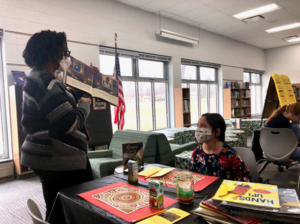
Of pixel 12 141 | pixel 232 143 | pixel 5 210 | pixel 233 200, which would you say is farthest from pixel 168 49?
pixel 233 200

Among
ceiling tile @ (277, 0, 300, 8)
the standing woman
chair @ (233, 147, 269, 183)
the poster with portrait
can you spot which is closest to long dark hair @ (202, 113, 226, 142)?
chair @ (233, 147, 269, 183)

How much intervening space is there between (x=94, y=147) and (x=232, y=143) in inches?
98.4

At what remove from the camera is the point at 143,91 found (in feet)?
20.0

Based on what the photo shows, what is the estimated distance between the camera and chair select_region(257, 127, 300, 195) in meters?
2.90

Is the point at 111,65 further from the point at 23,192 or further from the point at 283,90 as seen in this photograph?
the point at 283,90

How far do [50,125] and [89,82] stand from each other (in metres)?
0.42

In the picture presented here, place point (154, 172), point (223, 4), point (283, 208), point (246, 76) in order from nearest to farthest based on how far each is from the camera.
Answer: point (283, 208), point (154, 172), point (223, 4), point (246, 76)

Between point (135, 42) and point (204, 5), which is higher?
point (204, 5)

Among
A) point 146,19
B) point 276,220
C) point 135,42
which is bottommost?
point 276,220

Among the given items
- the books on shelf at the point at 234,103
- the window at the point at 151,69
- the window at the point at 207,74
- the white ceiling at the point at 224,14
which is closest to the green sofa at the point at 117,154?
the window at the point at 151,69

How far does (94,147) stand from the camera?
4301 mm

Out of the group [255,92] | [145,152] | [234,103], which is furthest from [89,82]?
[255,92]

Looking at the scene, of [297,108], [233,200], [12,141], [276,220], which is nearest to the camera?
[276,220]

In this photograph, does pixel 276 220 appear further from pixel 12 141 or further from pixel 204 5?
pixel 204 5
